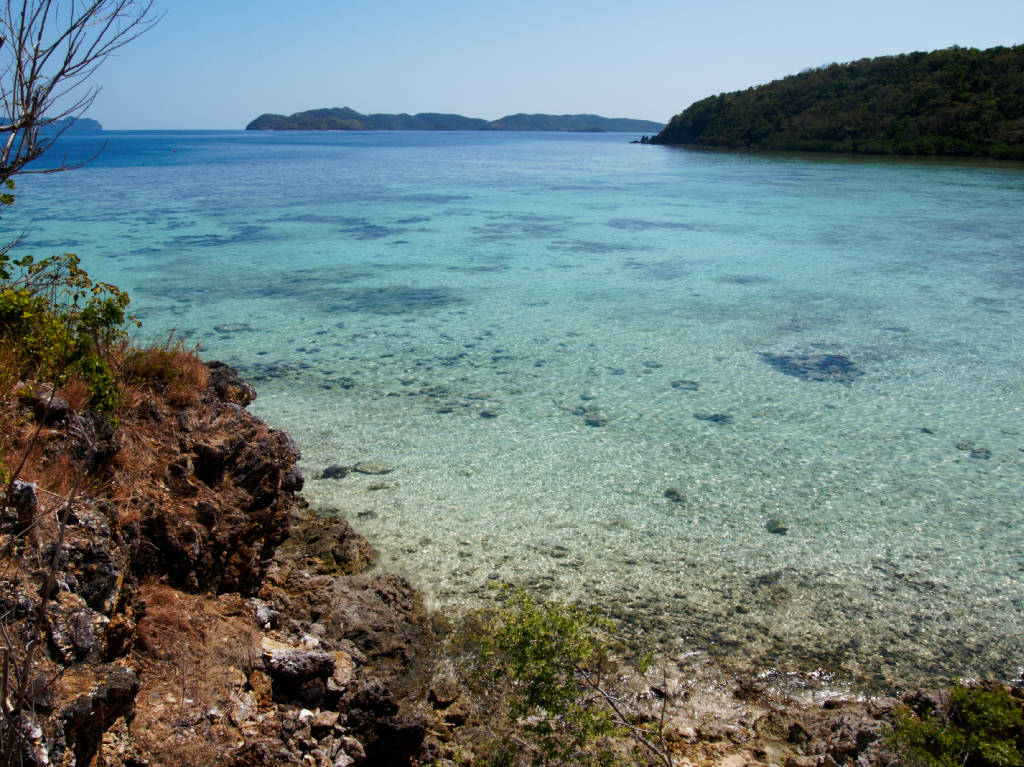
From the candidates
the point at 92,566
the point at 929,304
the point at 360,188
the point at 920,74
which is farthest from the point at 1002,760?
the point at 920,74

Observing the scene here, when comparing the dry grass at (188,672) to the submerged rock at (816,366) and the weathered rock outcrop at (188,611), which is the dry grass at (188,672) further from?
the submerged rock at (816,366)

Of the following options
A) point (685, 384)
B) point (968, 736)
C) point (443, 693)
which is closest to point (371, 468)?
point (443, 693)

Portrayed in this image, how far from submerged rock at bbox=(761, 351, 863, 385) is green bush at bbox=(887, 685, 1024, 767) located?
7.21 meters

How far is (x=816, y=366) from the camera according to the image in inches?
412

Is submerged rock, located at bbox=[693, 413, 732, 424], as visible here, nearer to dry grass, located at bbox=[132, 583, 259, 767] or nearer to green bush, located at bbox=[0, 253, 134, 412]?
dry grass, located at bbox=[132, 583, 259, 767]

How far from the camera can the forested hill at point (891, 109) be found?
169 ft

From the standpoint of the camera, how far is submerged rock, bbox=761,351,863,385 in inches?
395

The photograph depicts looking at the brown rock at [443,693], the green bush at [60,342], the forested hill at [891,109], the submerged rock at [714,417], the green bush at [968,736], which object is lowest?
the brown rock at [443,693]

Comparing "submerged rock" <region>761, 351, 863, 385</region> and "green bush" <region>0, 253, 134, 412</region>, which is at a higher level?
"green bush" <region>0, 253, 134, 412</region>

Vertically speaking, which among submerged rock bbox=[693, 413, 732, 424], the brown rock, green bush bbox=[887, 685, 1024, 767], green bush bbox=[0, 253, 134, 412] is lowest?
the brown rock

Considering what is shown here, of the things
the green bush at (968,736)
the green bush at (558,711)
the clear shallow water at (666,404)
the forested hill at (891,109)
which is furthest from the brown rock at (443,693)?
the forested hill at (891,109)

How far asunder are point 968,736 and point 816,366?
8.06 meters

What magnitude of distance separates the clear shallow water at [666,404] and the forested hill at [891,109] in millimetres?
35978

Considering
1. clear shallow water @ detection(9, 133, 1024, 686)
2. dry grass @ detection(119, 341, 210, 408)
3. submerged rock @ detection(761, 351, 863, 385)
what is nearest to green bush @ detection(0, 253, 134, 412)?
dry grass @ detection(119, 341, 210, 408)
